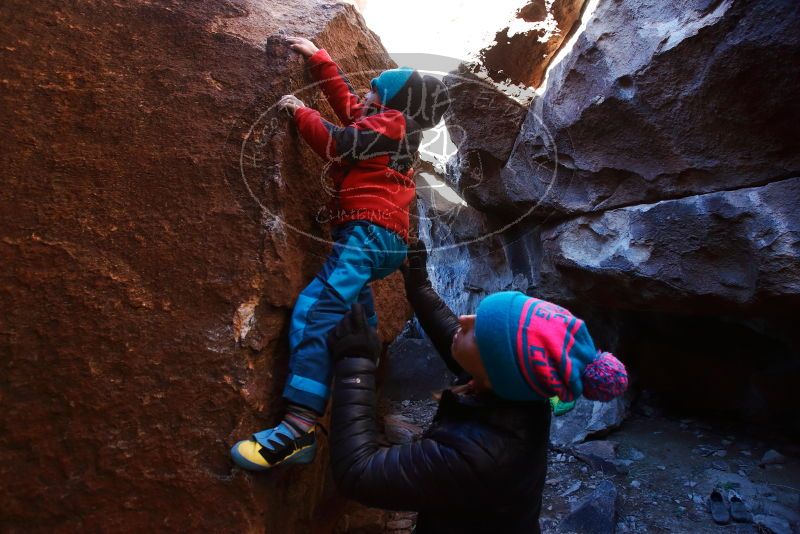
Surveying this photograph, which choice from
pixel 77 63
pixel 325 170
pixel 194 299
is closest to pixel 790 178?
pixel 325 170

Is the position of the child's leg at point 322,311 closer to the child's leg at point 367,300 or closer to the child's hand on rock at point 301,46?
the child's leg at point 367,300

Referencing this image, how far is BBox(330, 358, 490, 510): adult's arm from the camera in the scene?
1232mm

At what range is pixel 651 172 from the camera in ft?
11.9

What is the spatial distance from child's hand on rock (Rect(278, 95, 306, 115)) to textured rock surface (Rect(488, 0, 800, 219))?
275 cm

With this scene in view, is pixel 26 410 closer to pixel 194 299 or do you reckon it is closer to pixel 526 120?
pixel 194 299

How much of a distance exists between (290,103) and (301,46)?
0.33 meters

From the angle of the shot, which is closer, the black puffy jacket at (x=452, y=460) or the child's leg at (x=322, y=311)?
the black puffy jacket at (x=452, y=460)

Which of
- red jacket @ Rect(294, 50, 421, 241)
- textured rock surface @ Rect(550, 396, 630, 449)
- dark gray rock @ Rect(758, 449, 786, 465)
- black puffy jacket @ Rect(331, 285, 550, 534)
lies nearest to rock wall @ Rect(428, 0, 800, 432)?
dark gray rock @ Rect(758, 449, 786, 465)


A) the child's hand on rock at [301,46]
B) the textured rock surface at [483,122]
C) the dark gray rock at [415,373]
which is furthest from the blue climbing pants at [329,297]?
the dark gray rock at [415,373]

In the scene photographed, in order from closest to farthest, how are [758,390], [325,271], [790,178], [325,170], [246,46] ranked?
1. [325,271]
2. [246,46]
3. [325,170]
4. [790,178]
5. [758,390]

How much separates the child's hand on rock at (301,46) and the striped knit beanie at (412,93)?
12.2 inches

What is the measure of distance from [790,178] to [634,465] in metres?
2.70

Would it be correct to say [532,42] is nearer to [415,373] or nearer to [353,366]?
[415,373]

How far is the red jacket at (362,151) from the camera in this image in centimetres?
182
